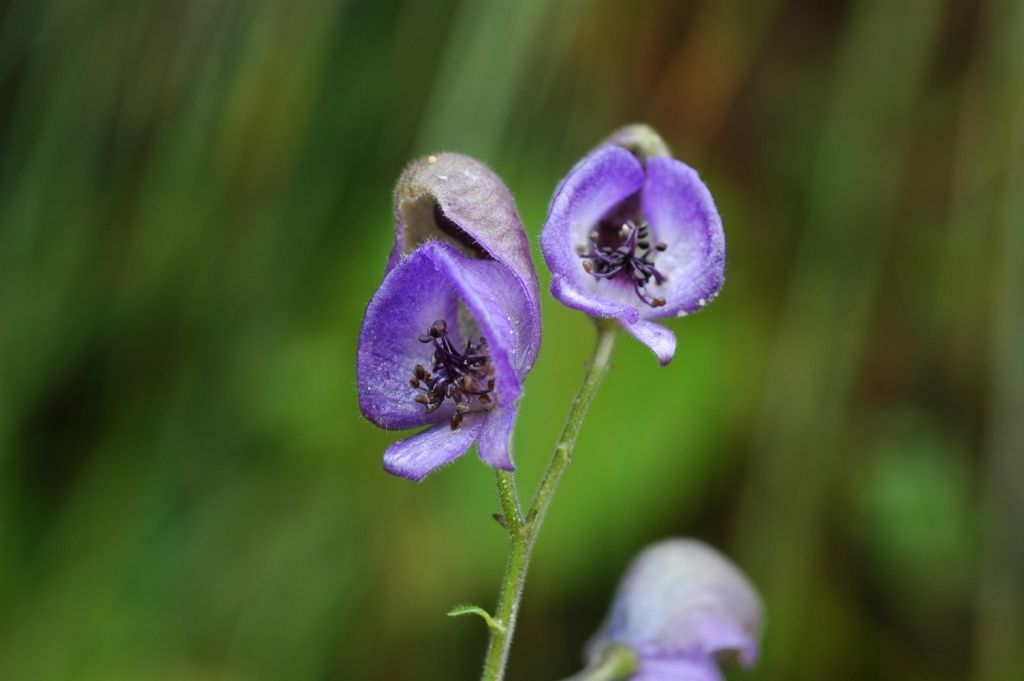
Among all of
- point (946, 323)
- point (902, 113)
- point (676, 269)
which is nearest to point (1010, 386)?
point (946, 323)

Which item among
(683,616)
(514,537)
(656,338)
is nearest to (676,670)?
(683,616)

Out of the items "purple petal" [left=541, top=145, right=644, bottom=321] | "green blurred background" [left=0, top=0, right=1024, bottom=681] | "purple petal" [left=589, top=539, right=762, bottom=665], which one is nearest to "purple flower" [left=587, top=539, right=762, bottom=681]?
"purple petal" [left=589, top=539, right=762, bottom=665]

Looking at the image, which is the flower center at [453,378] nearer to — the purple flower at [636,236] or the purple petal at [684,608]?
the purple flower at [636,236]

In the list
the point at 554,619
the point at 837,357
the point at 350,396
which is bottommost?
the point at 554,619

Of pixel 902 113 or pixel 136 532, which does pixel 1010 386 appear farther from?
pixel 136 532

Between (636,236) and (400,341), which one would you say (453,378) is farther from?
(636,236)

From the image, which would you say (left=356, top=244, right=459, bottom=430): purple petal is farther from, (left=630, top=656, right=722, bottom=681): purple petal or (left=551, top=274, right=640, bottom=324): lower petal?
(left=630, top=656, right=722, bottom=681): purple petal
